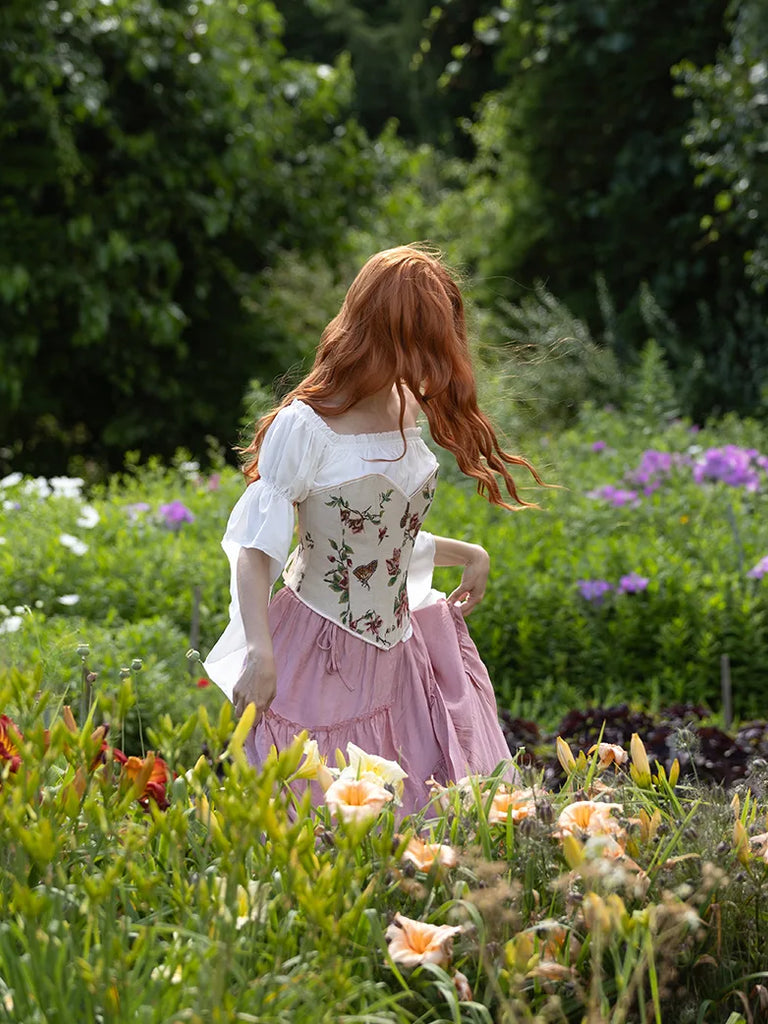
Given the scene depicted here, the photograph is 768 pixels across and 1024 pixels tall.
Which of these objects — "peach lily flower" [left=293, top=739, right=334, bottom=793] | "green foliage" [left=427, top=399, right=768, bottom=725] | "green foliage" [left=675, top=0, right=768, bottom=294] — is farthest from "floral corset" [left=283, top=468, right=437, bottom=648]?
"green foliage" [left=675, top=0, right=768, bottom=294]

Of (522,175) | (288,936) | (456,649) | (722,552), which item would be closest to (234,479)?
(722,552)

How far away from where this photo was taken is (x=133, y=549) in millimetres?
4699

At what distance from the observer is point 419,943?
1.33 metres

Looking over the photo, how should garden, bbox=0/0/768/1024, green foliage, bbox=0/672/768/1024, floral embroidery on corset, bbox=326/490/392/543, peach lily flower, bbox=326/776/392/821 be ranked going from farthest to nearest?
floral embroidery on corset, bbox=326/490/392/543, peach lily flower, bbox=326/776/392/821, garden, bbox=0/0/768/1024, green foliage, bbox=0/672/768/1024

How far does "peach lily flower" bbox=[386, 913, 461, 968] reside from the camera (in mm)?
1312

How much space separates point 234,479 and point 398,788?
4.02 metres

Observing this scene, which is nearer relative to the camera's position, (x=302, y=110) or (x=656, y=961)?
(x=656, y=961)

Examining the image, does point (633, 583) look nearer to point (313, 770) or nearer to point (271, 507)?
point (271, 507)

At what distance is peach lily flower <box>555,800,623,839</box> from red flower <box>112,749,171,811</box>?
1.70ft

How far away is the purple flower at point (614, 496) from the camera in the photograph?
504cm

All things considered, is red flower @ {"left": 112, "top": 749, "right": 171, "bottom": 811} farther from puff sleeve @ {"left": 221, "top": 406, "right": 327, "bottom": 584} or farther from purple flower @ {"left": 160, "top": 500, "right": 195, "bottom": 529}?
purple flower @ {"left": 160, "top": 500, "right": 195, "bottom": 529}

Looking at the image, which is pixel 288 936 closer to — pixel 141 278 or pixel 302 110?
pixel 141 278

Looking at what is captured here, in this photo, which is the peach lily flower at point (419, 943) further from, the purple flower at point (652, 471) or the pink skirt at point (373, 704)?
the purple flower at point (652, 471)

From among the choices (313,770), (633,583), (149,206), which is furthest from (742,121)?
(313,770)
